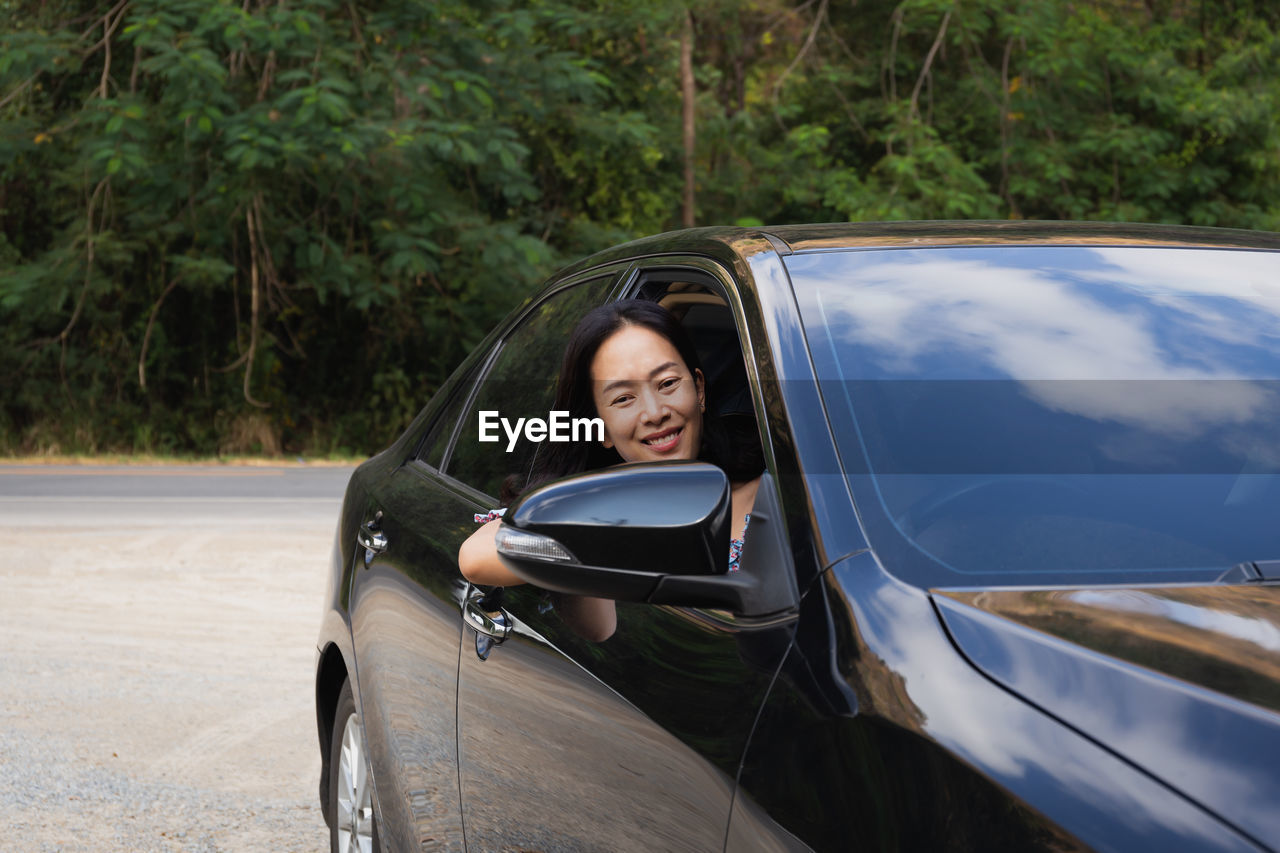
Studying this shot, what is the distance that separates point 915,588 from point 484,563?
859mm

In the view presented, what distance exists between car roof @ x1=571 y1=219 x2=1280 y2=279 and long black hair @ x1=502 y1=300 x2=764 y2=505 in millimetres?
152

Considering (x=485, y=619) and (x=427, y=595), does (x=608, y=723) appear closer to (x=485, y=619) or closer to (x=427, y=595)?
(x=485, y=619)

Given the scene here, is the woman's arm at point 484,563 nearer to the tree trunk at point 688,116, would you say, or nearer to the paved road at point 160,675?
the paved road at point 160,675

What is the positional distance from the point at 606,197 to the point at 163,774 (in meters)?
16.7

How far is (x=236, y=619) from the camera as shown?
7656mm

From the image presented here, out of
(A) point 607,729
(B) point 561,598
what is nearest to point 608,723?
(A) point 607,729

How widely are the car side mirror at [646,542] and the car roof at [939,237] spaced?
0.73m

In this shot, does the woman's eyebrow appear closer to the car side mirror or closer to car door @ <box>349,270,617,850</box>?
car door @ <box>349,270,617,850</box>

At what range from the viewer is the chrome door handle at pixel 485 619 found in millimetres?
2451

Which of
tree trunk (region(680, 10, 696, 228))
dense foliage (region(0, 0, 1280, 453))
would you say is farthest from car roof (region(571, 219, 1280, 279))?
tree trunk (region(680, 10, 696, 228))

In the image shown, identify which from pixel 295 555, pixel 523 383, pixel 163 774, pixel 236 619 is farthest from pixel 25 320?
pixel 523 383

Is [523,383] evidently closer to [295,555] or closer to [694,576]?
[694,576]

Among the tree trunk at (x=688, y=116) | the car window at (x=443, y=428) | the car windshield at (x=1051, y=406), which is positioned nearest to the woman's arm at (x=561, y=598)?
the car windshield at (x=1051, y=406)

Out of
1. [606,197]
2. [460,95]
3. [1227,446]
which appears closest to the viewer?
[1227,446]
